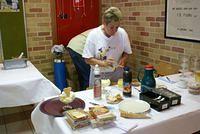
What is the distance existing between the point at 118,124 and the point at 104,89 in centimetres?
53

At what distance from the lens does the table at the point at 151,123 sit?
4.01 ft

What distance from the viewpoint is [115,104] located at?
1.52m

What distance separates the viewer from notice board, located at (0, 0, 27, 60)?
3137 millimetres

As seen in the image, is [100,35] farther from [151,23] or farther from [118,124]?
[118,124]

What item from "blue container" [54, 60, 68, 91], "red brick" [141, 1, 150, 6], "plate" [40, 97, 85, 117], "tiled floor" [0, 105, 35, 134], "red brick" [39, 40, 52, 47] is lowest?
"tiled floor" [0, 105, 35, 134]

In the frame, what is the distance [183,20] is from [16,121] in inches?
91.9

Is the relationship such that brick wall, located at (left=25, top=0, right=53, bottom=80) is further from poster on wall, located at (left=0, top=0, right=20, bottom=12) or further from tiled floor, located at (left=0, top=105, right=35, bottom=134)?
tiled floor, located at (left=0, top=105, right=35, bottom=134)

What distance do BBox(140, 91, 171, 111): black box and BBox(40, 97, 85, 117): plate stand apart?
0.40 meters

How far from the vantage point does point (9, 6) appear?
3133 mm

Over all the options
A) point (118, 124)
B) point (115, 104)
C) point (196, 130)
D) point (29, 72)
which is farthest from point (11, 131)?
point (196, 130)

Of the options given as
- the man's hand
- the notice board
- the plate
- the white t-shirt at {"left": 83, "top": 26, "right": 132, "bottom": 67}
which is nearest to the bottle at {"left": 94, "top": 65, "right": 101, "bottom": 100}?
the plate

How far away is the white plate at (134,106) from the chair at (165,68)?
45.8 inches

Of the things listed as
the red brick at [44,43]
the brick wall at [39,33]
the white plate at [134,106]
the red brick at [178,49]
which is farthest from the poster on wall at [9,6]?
the white plate at [134,106]

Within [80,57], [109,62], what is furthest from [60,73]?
[109,62]
